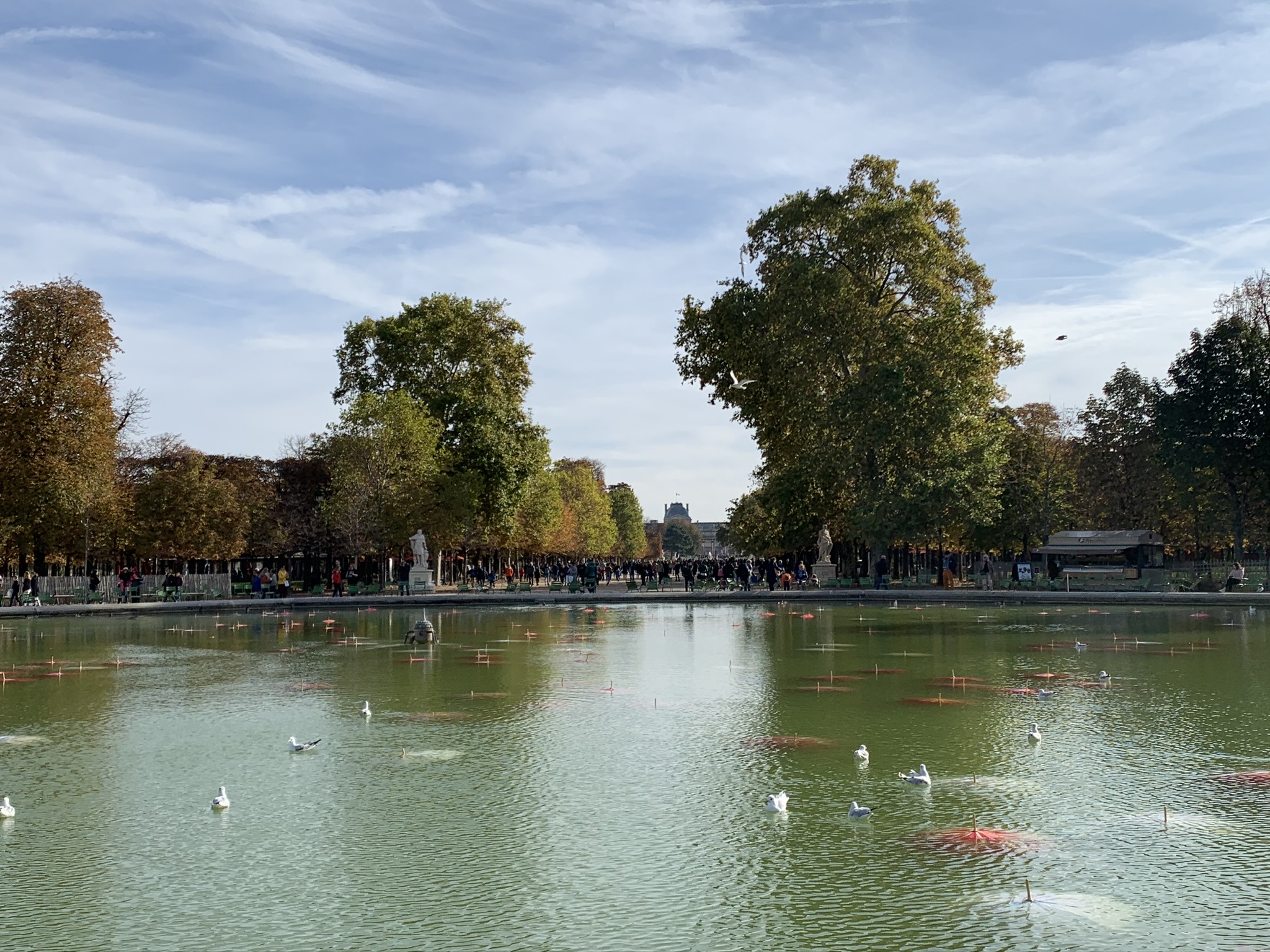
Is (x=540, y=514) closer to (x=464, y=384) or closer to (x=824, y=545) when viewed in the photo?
(x=464, y=384)

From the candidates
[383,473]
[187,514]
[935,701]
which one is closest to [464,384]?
[383,473]

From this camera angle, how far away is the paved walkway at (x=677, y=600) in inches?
1492

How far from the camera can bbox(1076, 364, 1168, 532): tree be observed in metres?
55.8

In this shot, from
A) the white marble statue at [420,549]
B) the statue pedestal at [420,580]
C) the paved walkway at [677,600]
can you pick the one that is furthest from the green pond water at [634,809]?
the white marble statue at [420,549]

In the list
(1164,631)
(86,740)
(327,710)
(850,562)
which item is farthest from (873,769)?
(850,562)

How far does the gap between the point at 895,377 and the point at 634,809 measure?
35.2m

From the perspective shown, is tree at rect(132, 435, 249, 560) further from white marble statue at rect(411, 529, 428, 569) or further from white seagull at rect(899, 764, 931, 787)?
white seagull at rect(899, 764, 931, 787)

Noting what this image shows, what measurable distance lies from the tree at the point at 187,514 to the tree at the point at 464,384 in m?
7.57

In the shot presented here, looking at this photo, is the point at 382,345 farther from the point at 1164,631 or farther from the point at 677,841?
the point at 677,841

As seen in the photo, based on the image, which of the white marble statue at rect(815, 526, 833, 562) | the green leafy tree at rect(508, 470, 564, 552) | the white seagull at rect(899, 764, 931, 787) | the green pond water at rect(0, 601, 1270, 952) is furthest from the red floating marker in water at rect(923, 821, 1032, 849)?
the green leafy tree at rect(508, 470, 564, 552)

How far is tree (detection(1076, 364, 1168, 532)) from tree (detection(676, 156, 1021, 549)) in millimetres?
12139

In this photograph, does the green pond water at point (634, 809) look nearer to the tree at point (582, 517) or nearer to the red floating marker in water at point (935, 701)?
the red floating marker in water at point (935, 701)

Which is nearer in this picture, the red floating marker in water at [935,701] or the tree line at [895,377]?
the red floating marker in water at [935,701]

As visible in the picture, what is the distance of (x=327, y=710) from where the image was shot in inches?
605
